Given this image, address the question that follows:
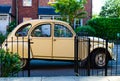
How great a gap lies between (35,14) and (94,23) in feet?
26.5

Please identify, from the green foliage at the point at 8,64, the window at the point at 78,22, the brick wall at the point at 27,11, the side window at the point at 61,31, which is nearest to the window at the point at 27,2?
the brick wall at the point at 27,11

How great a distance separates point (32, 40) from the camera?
45.3 ft

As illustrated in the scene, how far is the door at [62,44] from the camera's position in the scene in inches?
550

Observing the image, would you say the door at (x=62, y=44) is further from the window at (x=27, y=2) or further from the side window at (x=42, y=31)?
the window at (x=27, y=2)

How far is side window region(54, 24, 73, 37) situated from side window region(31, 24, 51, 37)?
268 millimetres

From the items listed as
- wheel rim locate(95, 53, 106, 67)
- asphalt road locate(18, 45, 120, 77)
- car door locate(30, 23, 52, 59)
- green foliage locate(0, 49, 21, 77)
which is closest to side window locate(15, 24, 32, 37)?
car door locate(30, 23, 52, 59)

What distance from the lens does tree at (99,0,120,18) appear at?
199ft

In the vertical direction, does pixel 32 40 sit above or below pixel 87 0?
below

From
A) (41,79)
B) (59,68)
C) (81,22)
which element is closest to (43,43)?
(59,68)

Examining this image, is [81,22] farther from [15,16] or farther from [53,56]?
[53,56]

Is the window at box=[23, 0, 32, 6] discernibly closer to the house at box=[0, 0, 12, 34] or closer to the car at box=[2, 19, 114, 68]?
the house at box=[0, 0, 12, 34]

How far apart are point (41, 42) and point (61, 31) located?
3.01 ft

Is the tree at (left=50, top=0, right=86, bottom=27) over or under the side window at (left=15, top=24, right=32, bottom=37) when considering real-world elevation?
over

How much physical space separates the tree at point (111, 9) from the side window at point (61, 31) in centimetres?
4681
